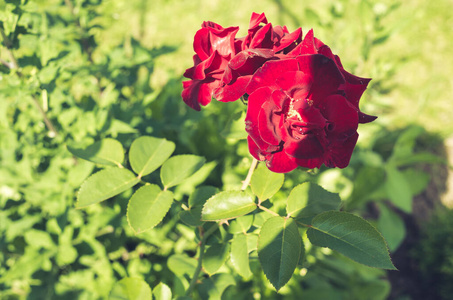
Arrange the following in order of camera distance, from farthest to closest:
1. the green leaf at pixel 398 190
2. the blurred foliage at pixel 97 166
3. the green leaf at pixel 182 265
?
the green leaf at pixel 398 190, the blurred foliage at pixel 97 166, the green leaf at pixel 182 265

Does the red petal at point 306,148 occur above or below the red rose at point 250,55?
below

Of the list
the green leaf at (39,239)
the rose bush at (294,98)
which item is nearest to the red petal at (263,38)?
the rose bush at (294,98)

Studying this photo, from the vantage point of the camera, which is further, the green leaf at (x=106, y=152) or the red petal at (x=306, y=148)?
the green leaf at (x=106, y=152)

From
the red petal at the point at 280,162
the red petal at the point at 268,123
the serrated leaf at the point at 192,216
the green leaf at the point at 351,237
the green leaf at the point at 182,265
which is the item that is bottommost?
the green leaf at the point at 182,265

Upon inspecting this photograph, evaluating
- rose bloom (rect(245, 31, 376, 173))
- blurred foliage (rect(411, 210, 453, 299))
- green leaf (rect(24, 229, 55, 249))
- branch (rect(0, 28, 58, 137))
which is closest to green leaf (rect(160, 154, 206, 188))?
rose bloom (rect(245, 31, 376, 173))

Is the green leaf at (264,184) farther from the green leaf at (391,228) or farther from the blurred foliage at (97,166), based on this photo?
the green leaf at (391,228)

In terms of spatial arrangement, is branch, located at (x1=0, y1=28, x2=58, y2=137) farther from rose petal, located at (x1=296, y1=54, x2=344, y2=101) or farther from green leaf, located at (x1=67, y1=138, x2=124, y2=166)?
rose petal, located at (x1=296, y1=54, x2=344, y2=101)

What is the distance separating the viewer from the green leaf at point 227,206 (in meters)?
0.71

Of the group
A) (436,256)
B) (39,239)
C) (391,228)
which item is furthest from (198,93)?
(436,256)

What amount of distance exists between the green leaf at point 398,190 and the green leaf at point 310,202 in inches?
48.5

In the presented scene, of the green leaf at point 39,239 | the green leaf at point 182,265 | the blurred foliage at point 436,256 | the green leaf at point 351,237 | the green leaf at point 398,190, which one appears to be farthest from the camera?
the blurred foliage at point 436,256

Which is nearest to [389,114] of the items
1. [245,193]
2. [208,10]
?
[208,10]

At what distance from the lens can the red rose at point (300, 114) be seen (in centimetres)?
65

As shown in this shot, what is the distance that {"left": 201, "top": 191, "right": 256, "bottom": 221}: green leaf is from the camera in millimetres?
713
